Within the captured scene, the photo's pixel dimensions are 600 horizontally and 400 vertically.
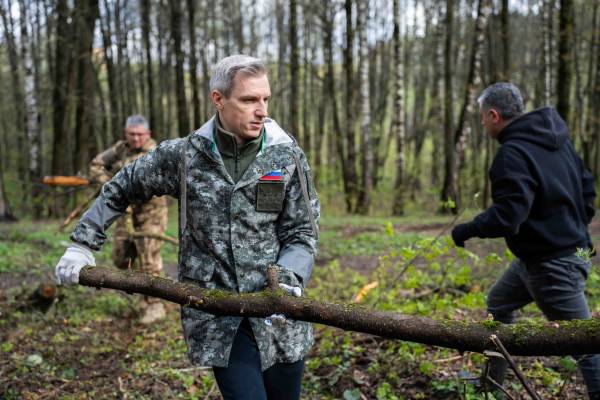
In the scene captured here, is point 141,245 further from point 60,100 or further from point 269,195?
point 60,100

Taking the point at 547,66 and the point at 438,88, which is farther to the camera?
the point at 438,88

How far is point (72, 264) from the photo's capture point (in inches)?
107

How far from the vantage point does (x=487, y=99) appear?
3.95 metres

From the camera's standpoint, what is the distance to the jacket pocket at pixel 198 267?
2.70 m

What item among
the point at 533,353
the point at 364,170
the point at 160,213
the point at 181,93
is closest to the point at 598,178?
the point at 364,170

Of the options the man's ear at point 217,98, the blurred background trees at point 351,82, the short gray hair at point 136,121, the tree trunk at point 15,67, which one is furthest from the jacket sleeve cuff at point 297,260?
the tree trunk at point 15,67

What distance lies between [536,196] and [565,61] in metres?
5.78

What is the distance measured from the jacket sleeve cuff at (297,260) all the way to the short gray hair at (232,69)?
0.80 metres

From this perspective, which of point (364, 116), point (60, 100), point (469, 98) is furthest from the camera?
point (364, 116)

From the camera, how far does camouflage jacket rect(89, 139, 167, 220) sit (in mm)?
6887

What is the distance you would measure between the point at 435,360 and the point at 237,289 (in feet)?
9.23

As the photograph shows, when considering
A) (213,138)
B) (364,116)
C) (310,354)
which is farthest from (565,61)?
(364,116)

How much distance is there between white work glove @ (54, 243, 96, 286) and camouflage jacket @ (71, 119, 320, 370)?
0.24ft

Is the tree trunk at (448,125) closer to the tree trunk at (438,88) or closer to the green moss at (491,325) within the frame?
the tree trunk at (438,88)
